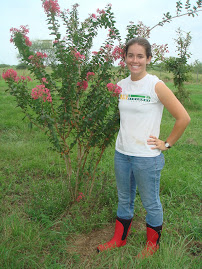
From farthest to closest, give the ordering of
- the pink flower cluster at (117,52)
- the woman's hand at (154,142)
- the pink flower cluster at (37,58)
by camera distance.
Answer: the pink flower cluster at (117,52)
the pink flower cluster at (37,58)
the woman's hand at (154,142)

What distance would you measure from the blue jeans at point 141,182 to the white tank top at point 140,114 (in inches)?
2.9

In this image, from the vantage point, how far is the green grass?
7.36 feet

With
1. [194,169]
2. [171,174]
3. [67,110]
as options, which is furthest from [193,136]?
[67,110]

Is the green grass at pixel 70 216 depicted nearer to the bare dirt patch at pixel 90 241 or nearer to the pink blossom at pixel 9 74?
the bare dirt patch at pixel 90 241

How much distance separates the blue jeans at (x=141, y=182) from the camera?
207 centimetres

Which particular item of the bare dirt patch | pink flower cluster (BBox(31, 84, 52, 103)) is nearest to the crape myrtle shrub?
pink flower cluster (BBox(31, 84, 52, 103))

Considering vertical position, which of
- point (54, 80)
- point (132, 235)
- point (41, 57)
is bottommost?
point (132, 235)

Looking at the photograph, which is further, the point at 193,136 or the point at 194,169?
the point at 193,136

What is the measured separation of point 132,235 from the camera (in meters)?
2.68

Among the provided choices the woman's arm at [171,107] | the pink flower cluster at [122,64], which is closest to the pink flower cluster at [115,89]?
the woman's arm at [171,107]

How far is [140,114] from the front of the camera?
6.63 ft

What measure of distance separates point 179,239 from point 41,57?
89.5 inches

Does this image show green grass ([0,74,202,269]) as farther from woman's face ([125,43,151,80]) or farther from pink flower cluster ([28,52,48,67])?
woman's face ([125,43,151,80])

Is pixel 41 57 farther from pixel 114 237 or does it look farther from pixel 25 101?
pixel 114 237
